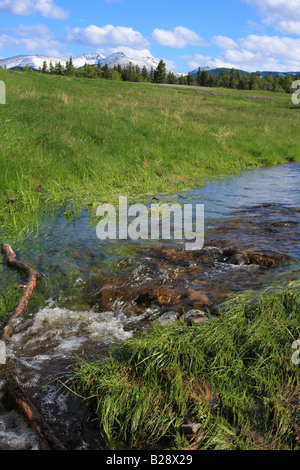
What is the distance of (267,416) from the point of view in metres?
2.68

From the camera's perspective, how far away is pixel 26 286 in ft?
15.8

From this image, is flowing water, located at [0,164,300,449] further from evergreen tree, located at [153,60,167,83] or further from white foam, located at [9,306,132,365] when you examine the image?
evergreen tree, located at [153,60,167,83]

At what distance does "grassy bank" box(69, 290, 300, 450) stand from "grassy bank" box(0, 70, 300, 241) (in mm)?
4232

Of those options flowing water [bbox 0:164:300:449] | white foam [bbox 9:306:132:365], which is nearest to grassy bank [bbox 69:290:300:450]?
flowing water [bbox 0:164:300:449]

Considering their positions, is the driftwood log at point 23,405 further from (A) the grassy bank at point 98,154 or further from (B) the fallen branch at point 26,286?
(A) the grassy bank at point 98,154

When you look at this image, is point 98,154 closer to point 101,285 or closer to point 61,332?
point 101,285

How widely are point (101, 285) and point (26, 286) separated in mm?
956

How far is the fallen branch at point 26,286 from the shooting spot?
4.04m

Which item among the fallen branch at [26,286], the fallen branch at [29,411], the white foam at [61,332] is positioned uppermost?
Answer: the fallen branch at [26,286]

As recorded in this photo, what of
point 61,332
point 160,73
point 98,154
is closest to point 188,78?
point 160,73

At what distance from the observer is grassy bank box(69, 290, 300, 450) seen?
2.62 meters

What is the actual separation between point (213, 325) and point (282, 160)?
16309mm

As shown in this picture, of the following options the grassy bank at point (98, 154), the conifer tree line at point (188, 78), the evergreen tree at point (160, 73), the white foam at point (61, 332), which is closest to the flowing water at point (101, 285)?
the white foam at point (61, 332)

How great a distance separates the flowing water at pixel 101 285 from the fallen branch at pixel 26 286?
0.09 m
